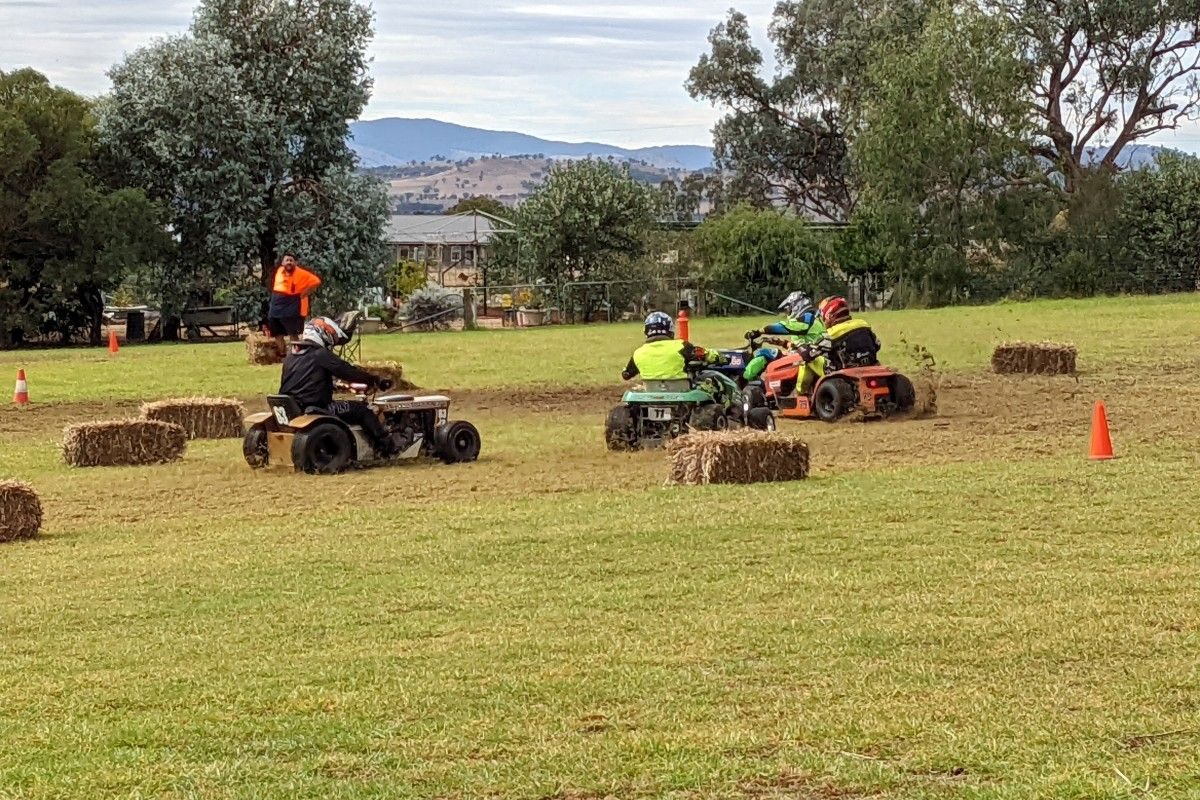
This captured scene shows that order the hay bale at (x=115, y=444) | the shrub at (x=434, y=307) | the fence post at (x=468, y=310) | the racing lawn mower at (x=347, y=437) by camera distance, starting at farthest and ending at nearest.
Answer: the shrub at (x=434, y=307) → the fence post at (x=468, y=310) → the hay bale at (x=115, y=444) → the racing lawn mower at (x=347, y=437)

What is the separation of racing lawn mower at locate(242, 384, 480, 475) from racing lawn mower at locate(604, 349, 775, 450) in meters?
1.57

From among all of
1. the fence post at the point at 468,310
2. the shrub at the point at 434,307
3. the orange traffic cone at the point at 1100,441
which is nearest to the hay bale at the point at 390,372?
the orange traffic cone at the point at 1100,441

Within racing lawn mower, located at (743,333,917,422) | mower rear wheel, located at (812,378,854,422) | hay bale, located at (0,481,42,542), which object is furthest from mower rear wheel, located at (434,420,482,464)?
hay bale, located at (0,481,42,542)

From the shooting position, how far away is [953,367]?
29.4 m

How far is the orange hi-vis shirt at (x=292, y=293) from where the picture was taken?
90.8ft

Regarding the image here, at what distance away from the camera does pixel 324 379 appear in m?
17.0

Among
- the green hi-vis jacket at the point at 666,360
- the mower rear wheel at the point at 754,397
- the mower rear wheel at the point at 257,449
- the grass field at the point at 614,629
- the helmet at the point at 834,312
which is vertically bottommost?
the grass field at the point at 614,629

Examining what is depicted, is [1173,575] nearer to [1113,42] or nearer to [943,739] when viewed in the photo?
[943,739]

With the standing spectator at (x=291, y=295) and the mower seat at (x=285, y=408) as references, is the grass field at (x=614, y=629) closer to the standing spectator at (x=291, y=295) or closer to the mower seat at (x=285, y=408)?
the mower seat at (x=285, y=408)

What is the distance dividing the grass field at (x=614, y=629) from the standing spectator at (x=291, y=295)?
377 inches

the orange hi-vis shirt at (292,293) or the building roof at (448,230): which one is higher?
the building roof at (448,230)

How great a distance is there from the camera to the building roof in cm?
10688

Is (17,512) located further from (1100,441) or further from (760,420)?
(1100,441)

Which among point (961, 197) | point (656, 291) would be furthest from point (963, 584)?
point (961, 197)
